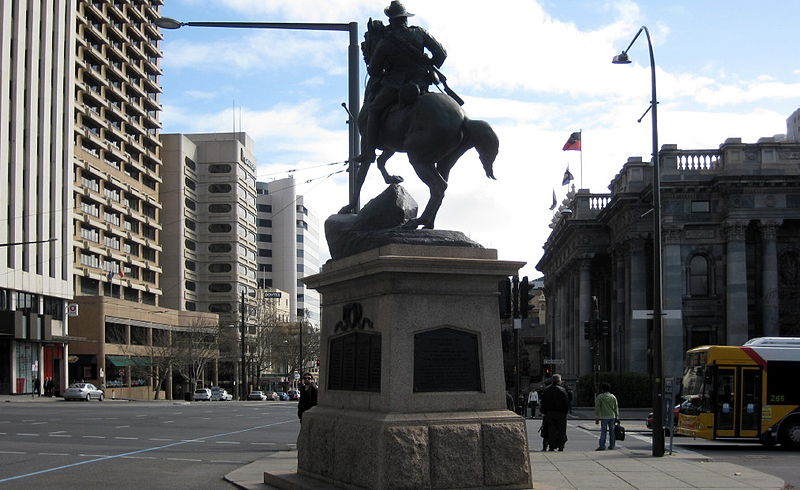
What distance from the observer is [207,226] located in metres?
129

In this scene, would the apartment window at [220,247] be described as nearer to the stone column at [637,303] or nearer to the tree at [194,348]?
the tree at [194,348]

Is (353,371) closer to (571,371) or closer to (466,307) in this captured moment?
(466,307)

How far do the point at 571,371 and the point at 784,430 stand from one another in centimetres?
5512

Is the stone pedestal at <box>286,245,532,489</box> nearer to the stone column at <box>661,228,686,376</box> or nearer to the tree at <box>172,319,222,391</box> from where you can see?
the stone column at <box>661,228,686,376</box>

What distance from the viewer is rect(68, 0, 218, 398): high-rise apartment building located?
285 feet

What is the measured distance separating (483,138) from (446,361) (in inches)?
115

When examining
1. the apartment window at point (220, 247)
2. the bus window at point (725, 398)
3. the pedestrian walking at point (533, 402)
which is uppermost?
the apartment window at point (220, 247)

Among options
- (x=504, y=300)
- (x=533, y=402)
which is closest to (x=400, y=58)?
(x=504, y=300)

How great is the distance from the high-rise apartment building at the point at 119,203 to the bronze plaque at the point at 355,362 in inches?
2858

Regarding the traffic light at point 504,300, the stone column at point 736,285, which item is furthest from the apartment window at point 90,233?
the traffic light at point 504,300

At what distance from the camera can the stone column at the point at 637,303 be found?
60938 millimetres

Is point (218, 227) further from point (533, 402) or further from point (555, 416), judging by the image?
point (555, 416)

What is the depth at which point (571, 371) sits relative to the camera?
8144 cm

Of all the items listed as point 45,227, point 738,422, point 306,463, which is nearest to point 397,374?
point 306,463
